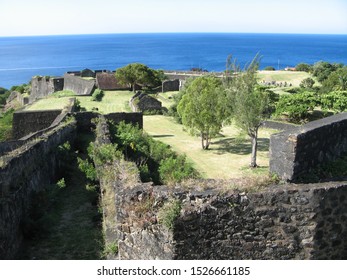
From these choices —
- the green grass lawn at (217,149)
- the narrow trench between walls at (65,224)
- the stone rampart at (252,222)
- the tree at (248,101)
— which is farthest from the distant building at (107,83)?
the stone rampart at (252,222)

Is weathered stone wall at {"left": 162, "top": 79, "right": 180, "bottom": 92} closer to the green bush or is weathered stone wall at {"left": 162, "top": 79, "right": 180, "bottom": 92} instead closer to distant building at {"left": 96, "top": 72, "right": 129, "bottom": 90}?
distant building at {"left": 96, "top": 72, "right": 129, "bottom": 90}

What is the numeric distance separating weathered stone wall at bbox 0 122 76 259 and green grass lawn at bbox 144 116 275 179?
8603 mm

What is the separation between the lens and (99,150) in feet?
41.1

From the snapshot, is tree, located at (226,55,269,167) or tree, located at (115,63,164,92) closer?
tree, located at (226,55,269,167)

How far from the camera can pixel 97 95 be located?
51.2 m

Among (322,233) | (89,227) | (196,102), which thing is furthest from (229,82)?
(322,233)

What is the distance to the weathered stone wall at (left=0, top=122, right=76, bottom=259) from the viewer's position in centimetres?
925

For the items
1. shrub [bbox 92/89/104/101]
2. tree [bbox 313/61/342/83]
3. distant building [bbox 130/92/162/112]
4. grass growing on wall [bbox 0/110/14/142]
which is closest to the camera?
grass growing on wall [bbox 0/110/14/142]

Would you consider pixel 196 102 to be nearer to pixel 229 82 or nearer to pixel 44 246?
pixel 229 82

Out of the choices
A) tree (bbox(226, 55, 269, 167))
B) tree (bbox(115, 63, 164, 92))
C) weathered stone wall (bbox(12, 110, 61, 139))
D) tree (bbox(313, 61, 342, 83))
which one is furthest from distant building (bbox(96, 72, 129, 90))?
tree (bbox(226, 55, 269, 167))

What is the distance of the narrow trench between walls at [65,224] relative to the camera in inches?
378

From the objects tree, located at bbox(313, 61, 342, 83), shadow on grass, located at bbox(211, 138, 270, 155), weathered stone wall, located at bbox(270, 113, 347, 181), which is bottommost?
shadow on grass, located at bbox(211, 138, 270, 155)

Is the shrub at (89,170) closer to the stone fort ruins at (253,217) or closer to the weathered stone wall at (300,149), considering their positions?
the stone fort ruins at (253,217)

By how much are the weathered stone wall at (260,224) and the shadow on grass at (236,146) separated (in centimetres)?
2230
